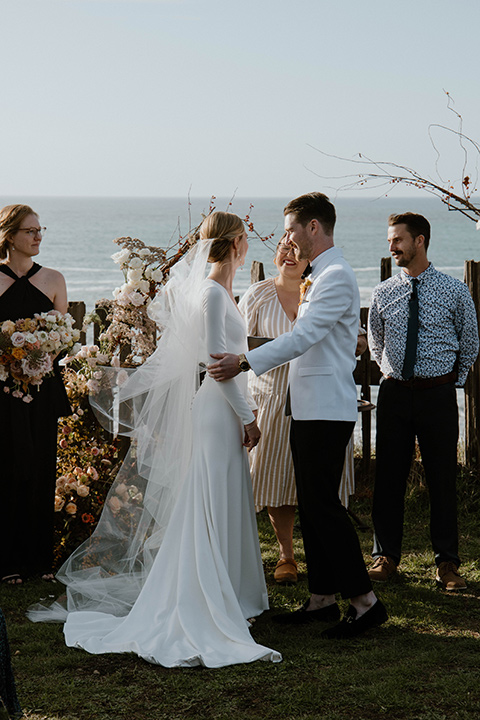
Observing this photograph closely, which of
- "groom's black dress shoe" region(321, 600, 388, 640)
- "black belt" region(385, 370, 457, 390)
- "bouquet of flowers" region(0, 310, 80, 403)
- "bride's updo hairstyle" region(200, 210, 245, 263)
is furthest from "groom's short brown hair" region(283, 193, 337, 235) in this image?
"groom's black dress shoe" region(321, 600, 388, 640)

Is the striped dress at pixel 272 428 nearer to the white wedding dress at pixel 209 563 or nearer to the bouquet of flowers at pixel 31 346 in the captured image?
the white wedding dress at pixel 209 563

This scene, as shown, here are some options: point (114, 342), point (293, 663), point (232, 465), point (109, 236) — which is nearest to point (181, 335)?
point (232, 465)

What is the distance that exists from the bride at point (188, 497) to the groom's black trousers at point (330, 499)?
34 cm

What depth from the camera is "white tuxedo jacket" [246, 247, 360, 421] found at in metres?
3.89

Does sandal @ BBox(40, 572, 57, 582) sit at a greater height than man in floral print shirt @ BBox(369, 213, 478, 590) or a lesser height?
lesser

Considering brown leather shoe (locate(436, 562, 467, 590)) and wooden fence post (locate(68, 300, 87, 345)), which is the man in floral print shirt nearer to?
brown leather shoe (locate(436, 562, 467, 590))

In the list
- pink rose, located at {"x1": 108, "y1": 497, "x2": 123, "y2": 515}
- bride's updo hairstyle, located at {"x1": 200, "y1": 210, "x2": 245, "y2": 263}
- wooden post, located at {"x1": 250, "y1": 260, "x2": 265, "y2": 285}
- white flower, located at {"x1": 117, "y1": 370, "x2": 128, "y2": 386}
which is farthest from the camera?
wooden post, located at {"x1": 250, "y1": 260, "x2": 265, "y2": 285}

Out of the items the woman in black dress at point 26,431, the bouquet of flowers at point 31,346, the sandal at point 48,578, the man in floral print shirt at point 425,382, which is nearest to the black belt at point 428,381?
the man in floral print shirt at point 425,382

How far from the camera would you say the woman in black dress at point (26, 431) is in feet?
16.2

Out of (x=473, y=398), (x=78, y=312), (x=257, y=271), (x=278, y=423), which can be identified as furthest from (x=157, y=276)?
(x=473, y=398)

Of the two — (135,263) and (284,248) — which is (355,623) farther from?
(135,263)

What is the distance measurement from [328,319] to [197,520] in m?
1.22

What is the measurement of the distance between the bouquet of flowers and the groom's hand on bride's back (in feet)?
4.21

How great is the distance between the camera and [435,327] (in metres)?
4.88
